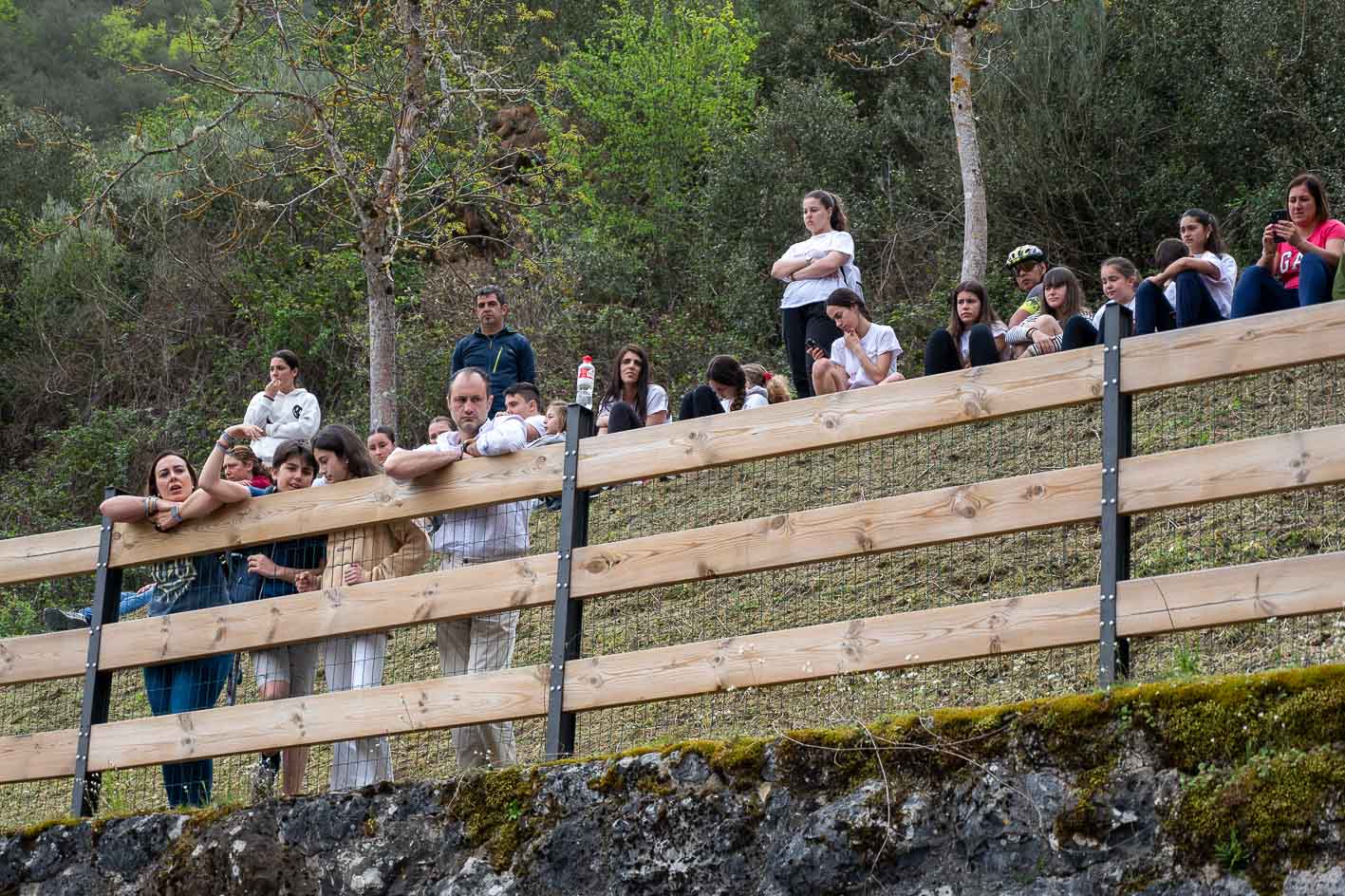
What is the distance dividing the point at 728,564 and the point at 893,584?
3577mm

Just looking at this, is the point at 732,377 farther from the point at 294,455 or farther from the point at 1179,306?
the point at 294,455

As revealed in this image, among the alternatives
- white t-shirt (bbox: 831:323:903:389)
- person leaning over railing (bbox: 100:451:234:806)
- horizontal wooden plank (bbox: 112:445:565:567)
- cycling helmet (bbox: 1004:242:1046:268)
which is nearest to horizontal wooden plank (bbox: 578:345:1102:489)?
horizontal wooden plank (bbox: 112:445:565:567)

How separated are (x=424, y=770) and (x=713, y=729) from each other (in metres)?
1.40

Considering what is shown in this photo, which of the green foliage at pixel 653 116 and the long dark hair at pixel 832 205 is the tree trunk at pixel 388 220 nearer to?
the long dark hair at pixel 832 205

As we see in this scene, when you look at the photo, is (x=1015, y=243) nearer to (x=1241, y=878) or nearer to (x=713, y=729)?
(x=713, y=729)

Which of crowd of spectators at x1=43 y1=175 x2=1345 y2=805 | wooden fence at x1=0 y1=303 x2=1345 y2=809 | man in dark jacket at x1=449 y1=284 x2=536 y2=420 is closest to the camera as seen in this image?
wooden fence at x1=0 y1=303 x2=1345 y2=809

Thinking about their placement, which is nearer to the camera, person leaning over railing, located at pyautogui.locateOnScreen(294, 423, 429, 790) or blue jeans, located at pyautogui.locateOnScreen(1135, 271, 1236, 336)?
person leaning over railing, located at pyautogui.locateOnScreen(294, 423, 429, 790)

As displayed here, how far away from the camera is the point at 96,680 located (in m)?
6.87

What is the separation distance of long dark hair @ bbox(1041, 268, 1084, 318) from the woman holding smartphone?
1138 millimetres

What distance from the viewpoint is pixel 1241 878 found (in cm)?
432

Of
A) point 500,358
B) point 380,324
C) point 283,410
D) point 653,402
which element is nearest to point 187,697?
point 500,358

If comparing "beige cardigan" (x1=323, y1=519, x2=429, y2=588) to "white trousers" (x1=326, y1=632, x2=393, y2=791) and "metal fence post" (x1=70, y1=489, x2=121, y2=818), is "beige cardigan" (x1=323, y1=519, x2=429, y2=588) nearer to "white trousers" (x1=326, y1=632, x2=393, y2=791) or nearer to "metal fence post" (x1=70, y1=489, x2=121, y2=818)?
"white trousers" (x1=326, y1=632, x2=393, y2=791)

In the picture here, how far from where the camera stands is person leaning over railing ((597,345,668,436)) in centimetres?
1030

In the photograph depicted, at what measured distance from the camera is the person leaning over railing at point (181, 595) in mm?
6828
